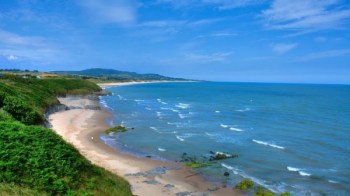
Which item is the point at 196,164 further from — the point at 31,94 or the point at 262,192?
the point at 31,94

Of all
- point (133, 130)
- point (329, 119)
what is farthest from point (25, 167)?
point (329, 119)

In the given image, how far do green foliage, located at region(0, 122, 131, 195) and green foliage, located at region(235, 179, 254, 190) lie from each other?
8.70 metres

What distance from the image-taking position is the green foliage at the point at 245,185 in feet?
83.8

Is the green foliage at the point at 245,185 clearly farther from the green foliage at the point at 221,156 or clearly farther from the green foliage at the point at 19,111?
the green foliage at the point at 19,111

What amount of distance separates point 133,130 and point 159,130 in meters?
3.82

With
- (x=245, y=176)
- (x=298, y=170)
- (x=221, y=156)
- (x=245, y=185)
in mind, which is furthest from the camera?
(x=221, y=156)

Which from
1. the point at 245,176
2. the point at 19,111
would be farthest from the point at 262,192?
the point at 19,111

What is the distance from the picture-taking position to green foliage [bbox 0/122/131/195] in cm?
1730

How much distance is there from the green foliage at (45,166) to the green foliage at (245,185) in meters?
8.70

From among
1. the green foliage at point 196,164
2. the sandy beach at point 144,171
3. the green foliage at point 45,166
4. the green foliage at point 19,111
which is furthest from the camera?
the green foliage at point 19,111

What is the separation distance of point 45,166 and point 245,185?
1450cm

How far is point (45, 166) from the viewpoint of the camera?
18500 mm

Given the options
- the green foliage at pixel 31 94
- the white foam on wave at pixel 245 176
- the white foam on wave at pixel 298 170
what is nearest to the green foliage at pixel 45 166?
the white foam on wave at pixel 245 176

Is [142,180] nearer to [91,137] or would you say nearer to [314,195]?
[314,195]
